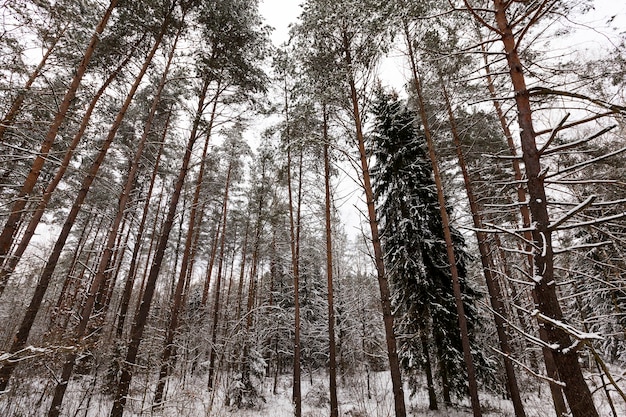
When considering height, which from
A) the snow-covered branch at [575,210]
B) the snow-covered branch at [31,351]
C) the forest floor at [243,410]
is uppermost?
the snow-covered branch at [575,210]

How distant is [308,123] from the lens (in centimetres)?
942

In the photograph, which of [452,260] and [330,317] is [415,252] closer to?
[452,260]

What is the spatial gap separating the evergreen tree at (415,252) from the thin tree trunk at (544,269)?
24.9 feet

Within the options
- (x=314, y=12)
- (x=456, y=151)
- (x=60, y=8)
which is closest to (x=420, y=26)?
(x=314, y=12)

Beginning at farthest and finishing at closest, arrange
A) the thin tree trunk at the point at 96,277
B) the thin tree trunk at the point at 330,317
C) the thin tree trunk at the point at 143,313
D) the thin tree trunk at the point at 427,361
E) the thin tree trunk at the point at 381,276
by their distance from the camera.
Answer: the thin tree trunk at the point at 427,361 < the thin tree trunk at the point at 330,317 < the thin tree trunk at the point at 143,313 < the thin tree trunk at the point at 96,277 < the thin tree trunk at the point at 381,276

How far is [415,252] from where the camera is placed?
11.0m

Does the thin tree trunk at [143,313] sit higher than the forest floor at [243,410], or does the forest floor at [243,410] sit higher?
the thin tree trunk at [143,313]

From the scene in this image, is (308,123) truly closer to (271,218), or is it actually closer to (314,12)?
(314,12)

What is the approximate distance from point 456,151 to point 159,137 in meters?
11.7

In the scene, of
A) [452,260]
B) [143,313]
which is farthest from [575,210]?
[143,313]

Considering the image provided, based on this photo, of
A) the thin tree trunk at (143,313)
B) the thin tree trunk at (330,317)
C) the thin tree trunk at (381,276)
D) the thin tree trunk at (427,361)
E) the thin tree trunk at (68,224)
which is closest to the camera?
the thin tree trunk at (381,276)

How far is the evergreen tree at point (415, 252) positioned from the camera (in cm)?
995

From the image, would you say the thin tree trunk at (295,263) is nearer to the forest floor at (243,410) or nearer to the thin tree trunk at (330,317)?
the thin tree trunk at (330,317)

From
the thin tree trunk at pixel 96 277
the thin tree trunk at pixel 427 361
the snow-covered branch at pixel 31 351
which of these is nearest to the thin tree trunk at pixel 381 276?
the thin tree trunk at pixel 427 361
